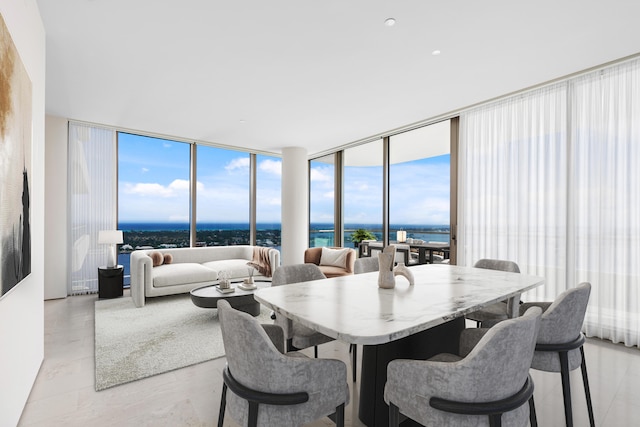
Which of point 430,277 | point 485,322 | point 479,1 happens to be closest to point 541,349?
point 485,322

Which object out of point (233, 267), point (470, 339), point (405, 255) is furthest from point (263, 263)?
point (470, 339)

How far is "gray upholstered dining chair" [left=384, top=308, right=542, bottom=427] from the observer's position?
1047 mm

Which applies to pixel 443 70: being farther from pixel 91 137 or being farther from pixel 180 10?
pixel 91 137

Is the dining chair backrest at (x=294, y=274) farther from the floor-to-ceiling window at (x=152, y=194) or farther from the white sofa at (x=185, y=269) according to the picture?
the floor-to-ceiling window at (x=152, y=194)

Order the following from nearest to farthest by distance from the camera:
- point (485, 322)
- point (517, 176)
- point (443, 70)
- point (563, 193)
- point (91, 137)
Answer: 1. point (485, 322)
2. point (443, 70)
3. point (563, 193)
4. point (517, 176)
5. point (91, 137)

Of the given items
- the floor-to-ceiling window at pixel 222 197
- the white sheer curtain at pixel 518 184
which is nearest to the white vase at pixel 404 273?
the white sheer curtain at pixel 518 184

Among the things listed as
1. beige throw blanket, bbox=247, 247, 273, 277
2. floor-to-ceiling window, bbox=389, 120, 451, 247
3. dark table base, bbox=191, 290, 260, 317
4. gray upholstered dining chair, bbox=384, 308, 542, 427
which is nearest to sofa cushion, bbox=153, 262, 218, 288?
beige throw blanket, bbox=247, 247, 273, 277

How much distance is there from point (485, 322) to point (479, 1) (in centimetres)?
225

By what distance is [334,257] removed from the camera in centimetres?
533

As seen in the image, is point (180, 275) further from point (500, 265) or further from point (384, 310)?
point (500, 265)

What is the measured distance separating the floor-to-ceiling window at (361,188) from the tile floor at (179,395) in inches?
141

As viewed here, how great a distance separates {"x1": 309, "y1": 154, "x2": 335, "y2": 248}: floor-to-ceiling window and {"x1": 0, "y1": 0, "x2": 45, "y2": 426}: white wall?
5039 millimetres

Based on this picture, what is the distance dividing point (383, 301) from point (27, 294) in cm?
228

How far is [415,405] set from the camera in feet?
3.81
